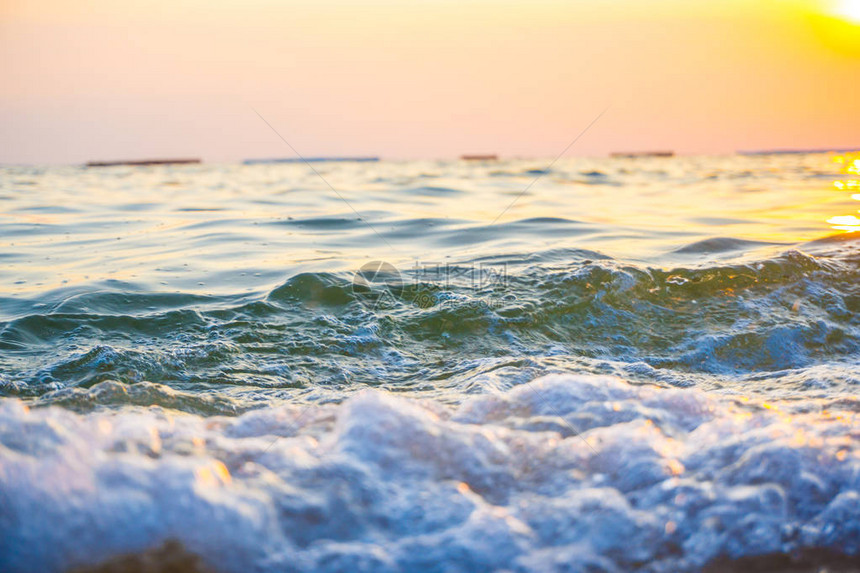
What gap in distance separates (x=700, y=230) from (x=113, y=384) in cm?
720

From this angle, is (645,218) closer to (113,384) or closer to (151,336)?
(151,336)

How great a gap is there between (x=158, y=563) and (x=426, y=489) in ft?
2.79

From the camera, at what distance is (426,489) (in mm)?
2170

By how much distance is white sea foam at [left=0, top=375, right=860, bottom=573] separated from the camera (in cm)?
191

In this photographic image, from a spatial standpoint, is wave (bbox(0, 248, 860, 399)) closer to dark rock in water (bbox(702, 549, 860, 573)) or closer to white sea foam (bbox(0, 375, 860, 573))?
white sea foam (bbox(0, 375, 860, 573))

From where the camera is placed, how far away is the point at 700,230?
8172 millimetres

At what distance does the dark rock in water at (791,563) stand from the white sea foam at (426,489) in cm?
3

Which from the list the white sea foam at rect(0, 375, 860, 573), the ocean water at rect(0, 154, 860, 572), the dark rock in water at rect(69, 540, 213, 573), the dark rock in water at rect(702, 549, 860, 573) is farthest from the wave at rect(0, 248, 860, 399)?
the dark rock in water at rect(702, 549, 860, 573)

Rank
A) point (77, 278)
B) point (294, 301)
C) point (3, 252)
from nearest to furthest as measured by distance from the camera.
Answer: point (294, 301), point (77, 278), point (3, 252)

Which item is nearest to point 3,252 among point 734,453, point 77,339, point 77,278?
point 77,278

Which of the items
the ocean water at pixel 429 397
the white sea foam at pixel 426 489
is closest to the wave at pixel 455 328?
the ocean water at pixel 429 397

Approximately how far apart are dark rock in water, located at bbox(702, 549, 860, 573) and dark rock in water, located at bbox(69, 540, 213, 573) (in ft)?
5.00

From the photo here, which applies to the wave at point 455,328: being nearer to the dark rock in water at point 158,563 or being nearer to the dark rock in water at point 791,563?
the dark rock in water at point 158,563

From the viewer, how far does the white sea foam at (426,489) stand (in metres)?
1.91
